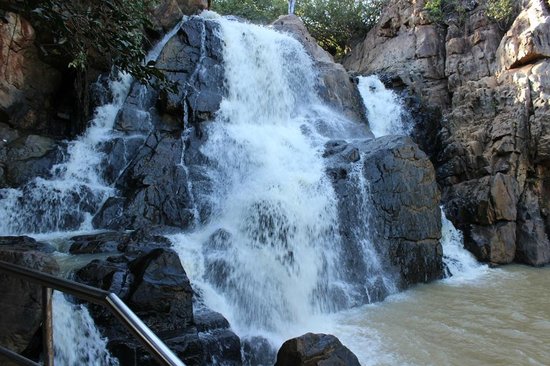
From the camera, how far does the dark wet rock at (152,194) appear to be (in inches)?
364

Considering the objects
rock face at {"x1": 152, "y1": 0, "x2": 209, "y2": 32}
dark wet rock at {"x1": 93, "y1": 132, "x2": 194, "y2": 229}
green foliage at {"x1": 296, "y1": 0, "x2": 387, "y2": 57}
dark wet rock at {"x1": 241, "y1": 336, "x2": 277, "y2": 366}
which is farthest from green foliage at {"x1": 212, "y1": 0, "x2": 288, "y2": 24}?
dark wet rock at {"x1": 241, "y1": 336, "x2": 277, "y2": 366}

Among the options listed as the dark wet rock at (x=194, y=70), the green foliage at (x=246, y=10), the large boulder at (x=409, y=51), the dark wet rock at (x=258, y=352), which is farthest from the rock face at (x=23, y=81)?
the large boulder at (x=409, y=51)

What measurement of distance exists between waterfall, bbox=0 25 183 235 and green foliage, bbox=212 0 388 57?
1280 centimetres

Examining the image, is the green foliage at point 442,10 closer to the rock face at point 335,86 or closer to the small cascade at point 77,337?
the rock face at point 335,86

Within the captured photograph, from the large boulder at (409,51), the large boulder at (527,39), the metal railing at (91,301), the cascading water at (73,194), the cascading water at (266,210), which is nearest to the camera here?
the metal railing at (91,301)

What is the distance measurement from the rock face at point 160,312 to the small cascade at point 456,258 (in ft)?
21.0

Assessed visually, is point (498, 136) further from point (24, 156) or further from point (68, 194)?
point (24, 156)

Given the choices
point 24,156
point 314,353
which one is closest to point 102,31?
point 314,353

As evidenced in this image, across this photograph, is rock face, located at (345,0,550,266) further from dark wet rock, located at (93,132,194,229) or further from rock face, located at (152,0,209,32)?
rock face, located at (152,0,209,32)

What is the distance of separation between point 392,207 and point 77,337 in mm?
7067

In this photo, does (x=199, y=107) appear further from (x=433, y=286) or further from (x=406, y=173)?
(x=433, y=286)

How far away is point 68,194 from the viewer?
30.3 ft

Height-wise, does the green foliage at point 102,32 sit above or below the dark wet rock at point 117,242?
above

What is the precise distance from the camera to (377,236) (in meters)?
9.48
